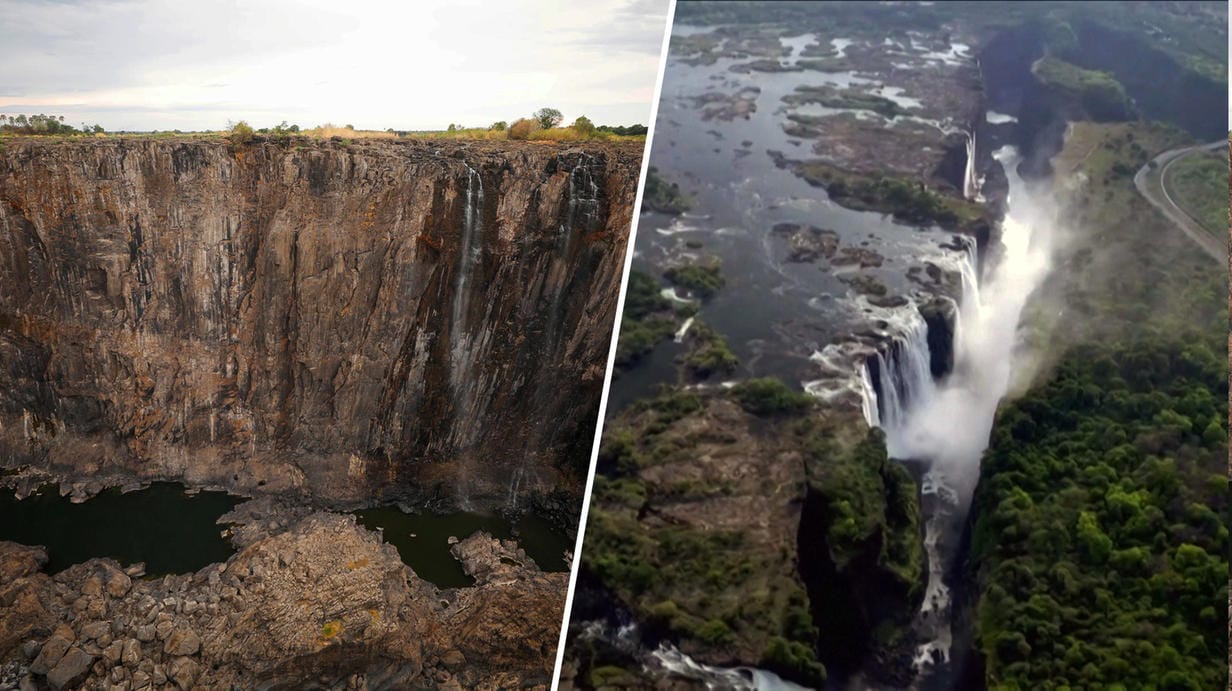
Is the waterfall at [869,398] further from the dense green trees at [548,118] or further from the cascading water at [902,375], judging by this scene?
the dense green trees at [548,118]

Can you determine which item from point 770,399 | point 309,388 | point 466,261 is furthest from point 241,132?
point 770,399

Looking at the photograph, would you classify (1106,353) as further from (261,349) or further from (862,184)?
(261,349)

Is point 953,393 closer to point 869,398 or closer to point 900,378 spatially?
point 900,378

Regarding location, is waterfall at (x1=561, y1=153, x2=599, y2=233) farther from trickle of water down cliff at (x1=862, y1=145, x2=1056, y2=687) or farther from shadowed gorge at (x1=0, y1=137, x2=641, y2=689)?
trickle of water down cliff at (x1=862, y1=145, x2=1056, y2=687)

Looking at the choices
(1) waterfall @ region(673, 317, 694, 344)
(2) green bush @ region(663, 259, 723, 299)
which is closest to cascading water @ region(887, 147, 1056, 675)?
(1) waterfall @ region(673, 317, 694, 344)

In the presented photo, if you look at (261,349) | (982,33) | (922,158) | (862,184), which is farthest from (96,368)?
(982,33)

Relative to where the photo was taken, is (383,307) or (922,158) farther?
(922,158)
